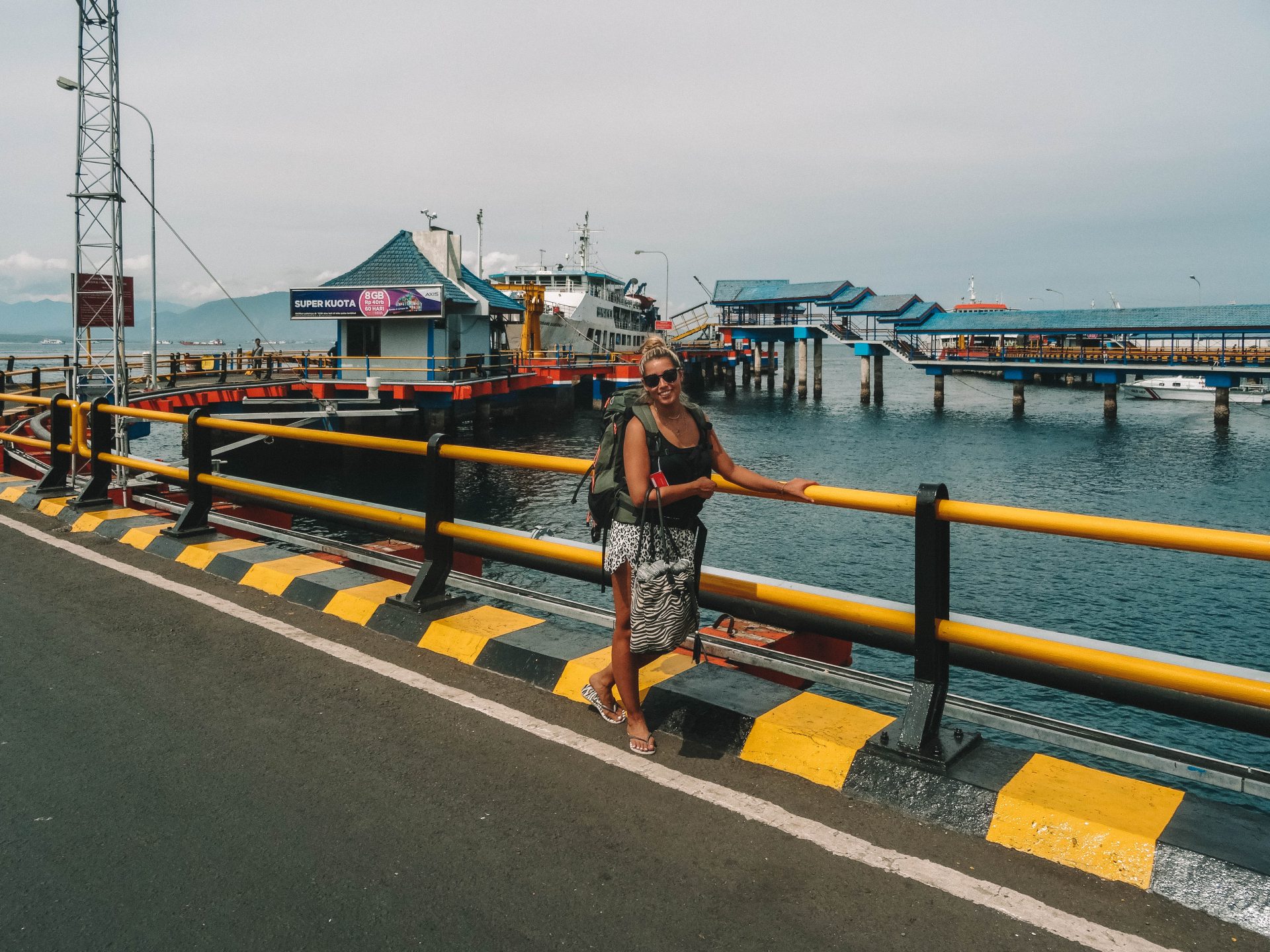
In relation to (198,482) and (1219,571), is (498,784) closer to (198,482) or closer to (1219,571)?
(198,482)

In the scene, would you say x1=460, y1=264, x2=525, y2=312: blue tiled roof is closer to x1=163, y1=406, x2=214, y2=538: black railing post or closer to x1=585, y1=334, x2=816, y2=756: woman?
x1=163, y1=406, x2=214, y2=538: black railing post

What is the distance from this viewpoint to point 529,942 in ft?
8.04

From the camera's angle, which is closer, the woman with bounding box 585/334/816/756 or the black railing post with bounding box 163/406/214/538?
the woman with bounding box 585/334/816/756

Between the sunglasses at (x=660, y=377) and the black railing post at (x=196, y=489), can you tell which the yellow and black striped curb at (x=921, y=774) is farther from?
the black railing post at (x=196, y=489)

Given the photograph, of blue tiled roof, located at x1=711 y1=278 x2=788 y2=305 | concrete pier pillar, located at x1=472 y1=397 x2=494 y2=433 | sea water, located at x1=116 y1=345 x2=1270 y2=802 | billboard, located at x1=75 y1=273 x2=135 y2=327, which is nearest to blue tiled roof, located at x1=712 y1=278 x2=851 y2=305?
blue tiled roof, located at x1=711 y1=278 x2=788 y2=305

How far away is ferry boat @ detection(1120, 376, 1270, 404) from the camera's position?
60594mm

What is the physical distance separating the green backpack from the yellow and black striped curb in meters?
0.94

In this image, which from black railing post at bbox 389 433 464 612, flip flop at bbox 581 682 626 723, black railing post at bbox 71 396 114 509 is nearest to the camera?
flip flop at bbox 581 682 626 723

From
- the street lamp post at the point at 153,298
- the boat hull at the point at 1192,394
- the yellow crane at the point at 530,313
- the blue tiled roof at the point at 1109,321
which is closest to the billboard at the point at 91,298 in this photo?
the street lamp post at the point at 153,298

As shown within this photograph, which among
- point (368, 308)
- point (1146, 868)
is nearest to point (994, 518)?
point (1146, 868)

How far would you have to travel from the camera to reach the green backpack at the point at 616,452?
3369 millimetres

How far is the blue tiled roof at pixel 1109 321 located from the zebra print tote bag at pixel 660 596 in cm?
5139

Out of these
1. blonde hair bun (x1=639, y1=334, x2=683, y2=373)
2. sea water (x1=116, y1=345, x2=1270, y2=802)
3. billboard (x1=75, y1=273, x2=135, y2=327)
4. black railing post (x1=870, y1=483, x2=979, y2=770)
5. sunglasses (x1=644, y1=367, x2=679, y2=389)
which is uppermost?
billboard (x1=75, y1=273, x2=135, y2=327)

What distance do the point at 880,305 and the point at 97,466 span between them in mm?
60934
